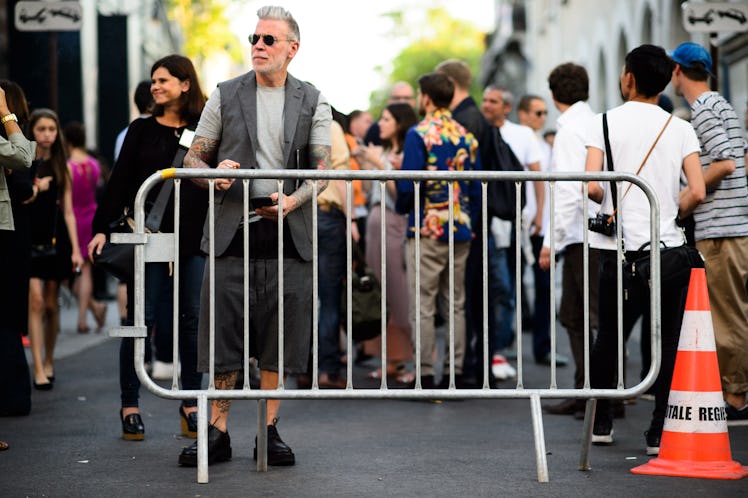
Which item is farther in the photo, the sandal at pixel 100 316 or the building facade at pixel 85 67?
the building facade at pixel 85 67

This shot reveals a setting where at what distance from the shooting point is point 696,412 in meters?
5.99

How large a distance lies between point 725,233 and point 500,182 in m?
1.88

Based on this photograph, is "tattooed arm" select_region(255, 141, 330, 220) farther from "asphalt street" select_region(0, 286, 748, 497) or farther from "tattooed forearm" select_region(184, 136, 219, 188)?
"asphalt street" select_region(0, 286, 748, 497)

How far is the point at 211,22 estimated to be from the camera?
32844 mm

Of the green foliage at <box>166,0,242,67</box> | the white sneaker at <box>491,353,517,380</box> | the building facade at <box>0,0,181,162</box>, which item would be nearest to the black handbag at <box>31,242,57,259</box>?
the white sneaker at <box>491,353,517,380</box>

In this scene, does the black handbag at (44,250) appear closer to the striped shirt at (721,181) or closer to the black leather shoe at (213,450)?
the black leather shoe at (213,450)

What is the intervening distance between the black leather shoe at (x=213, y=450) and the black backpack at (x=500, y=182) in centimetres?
314

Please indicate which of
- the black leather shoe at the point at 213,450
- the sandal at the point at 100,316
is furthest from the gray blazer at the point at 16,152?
the sandal at the point at 100,316

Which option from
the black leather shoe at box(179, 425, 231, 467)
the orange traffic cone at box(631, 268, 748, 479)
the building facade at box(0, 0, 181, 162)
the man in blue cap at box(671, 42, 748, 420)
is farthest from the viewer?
the building facade at box(0, 0, 181, 162)

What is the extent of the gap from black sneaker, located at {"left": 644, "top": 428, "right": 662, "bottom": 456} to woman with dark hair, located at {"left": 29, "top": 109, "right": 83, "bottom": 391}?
14.7ft


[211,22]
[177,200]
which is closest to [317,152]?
[177,200]

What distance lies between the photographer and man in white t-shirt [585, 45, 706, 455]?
649cm

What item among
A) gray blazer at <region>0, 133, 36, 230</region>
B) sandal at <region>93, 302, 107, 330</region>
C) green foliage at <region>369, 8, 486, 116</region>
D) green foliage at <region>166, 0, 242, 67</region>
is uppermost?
green foliage at <region>369, 8, 486, 116</region>

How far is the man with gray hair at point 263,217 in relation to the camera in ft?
20.2
